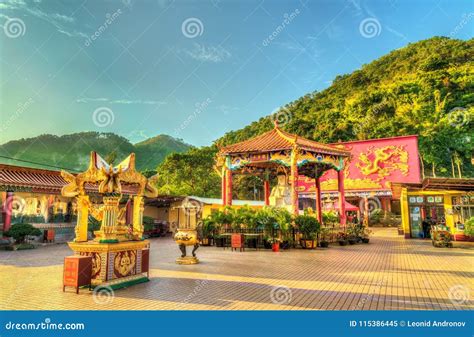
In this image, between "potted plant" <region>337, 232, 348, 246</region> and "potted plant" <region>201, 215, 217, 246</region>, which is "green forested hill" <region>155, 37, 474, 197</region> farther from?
"potted plant" <region>337, 232, 348, 246</region>

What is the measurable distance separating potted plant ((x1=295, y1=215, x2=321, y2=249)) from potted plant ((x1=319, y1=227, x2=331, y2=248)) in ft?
3.73

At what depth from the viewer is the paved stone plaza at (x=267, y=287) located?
17.8 ft

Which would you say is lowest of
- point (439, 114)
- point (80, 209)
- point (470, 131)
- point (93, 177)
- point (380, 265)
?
point (380, 265)

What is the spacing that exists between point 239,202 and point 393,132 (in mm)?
25361

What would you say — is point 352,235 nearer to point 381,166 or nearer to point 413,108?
point 381,166

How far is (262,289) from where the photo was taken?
6.50 metres

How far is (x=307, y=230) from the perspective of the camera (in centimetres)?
1493

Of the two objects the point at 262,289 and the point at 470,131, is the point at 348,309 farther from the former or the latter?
the point at 470,131

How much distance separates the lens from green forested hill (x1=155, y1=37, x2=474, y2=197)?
3891 centimetres

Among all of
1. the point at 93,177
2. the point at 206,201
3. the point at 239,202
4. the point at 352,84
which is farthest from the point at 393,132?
the point at 93,177

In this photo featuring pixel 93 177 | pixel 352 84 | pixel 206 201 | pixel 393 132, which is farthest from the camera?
pixel 352 84

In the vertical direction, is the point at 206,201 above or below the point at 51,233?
above

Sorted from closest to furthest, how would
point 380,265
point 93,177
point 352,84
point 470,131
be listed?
1. point 93,177
2. point 380,265
3. point 470,131
4. point 352,84

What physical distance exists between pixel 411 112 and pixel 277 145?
111 ft
